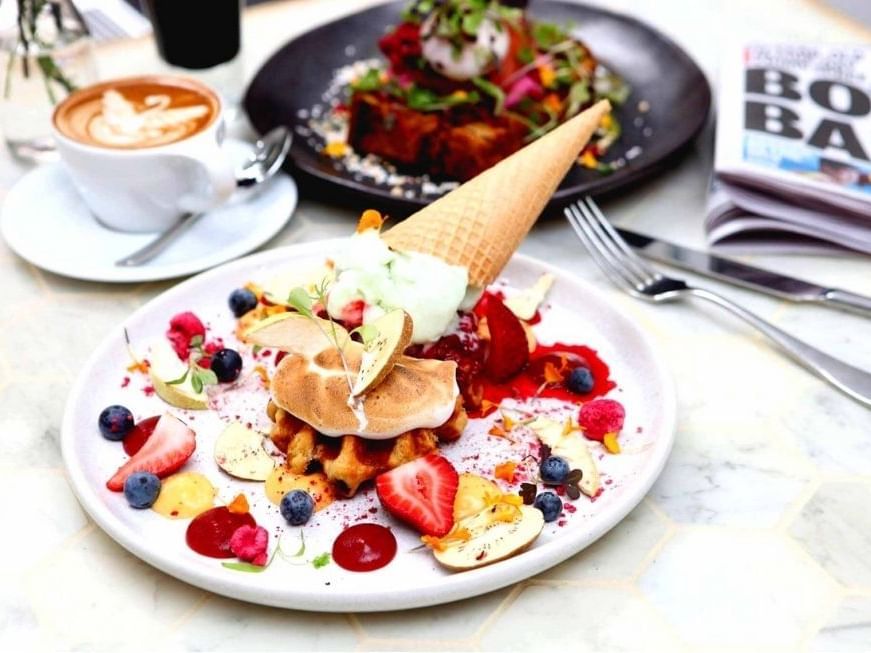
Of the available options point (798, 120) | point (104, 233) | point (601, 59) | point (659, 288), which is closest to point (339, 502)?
point (659, 288)

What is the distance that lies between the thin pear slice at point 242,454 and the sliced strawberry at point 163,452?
44 millimetres

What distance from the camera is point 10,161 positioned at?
2.33 metres

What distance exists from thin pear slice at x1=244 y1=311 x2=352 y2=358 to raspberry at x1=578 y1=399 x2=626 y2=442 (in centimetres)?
36

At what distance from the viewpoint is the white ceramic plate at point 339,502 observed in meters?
1.18

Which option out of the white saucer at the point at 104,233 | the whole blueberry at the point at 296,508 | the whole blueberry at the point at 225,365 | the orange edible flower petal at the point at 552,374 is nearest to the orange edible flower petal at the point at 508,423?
the orange edible flower petal at the point at 552,374

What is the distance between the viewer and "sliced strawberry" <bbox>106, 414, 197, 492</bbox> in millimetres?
1358

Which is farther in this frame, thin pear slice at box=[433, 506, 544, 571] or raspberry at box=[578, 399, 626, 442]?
raspberry at box=[578, 399, 626, 442]

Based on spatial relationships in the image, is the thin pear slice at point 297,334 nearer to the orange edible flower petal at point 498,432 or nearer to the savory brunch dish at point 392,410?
the savory brunch dish at point 392,410

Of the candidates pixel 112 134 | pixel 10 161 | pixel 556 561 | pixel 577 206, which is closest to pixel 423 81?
pixel 577 206

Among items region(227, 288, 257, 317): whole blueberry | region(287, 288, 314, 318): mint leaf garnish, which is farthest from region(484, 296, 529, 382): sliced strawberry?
region(227, 288, 257, 317): whole blueberry

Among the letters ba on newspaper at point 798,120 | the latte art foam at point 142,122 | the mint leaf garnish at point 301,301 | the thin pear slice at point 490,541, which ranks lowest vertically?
the thin pear slice at point 490,541

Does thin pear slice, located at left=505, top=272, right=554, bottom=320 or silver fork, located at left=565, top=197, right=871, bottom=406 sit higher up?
thin pear slice, located at left=505, top=272, right=554, bottom=320

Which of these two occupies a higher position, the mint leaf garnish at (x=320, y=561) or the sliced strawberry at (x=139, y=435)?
the mint leaf garnish at (x=320, y=561)

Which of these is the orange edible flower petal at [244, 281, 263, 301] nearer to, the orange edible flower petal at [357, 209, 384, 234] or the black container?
the orange edible flower petal at [357, 209, 384, 234]
